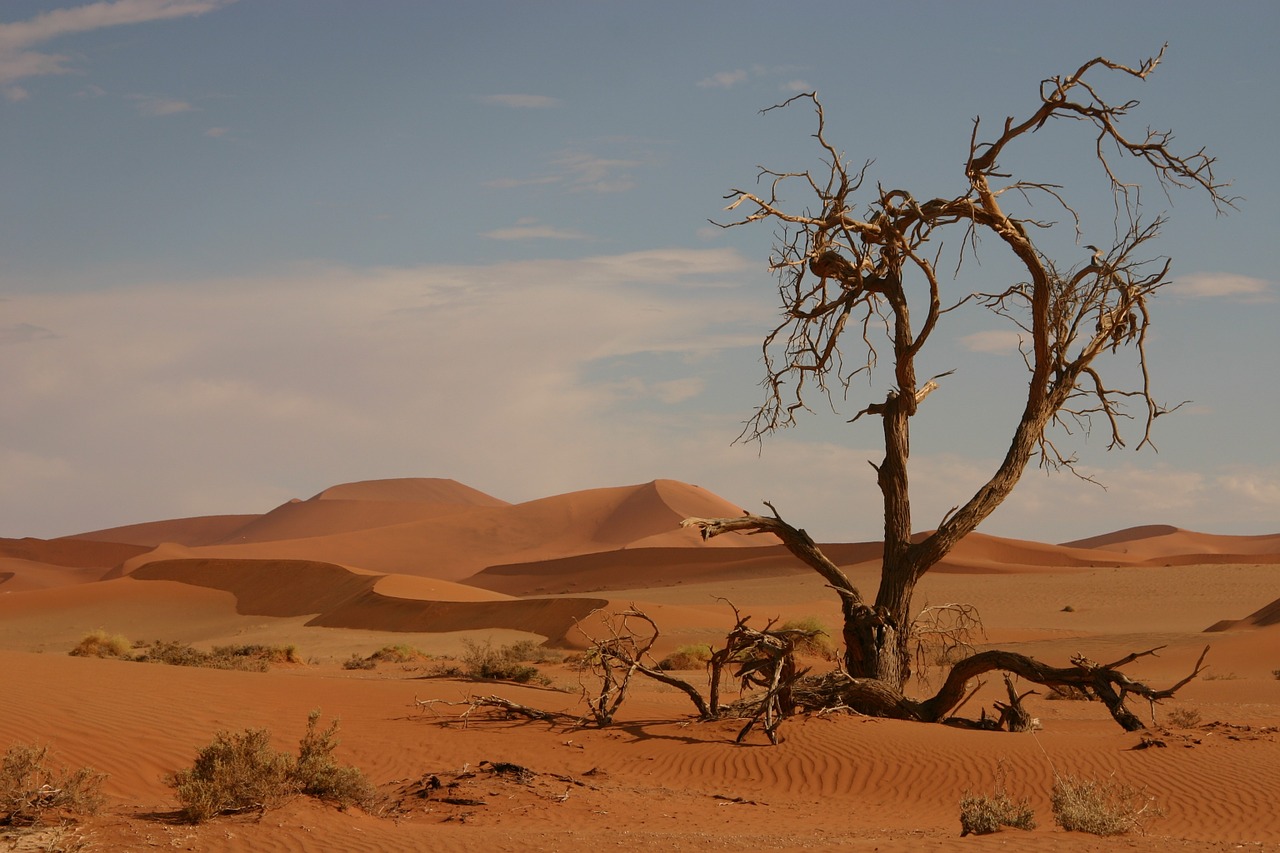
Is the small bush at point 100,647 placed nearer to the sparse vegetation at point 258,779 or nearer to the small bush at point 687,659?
the small bush at point 687,659

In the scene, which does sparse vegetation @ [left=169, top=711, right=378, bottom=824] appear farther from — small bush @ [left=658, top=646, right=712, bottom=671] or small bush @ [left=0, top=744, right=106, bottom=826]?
small bush @ [left=658, top=646, right=712, bottom=671]

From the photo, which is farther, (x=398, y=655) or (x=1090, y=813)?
(x=398, y=655)

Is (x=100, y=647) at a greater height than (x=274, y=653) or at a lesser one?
greater

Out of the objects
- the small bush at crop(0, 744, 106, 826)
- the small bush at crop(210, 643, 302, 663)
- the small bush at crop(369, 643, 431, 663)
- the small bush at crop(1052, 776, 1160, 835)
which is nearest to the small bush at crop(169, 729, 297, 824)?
the small bush at crop(0, 744, 106, 826)

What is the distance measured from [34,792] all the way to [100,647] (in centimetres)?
1826

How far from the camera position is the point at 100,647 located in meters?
24.0

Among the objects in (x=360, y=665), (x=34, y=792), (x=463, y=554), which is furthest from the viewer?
(x=463, y=554)

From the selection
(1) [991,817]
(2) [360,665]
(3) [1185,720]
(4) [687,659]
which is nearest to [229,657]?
(2) [360,665]

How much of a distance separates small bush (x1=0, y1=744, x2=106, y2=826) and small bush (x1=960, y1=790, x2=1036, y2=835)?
578cm

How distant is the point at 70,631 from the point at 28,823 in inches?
1424

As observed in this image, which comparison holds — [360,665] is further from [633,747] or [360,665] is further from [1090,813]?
[1090,813]

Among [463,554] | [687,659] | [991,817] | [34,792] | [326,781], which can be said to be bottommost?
[687,659]

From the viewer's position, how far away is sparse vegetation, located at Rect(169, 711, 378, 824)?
25.5ft

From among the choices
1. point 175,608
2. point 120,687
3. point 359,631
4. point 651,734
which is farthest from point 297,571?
point 651,734
